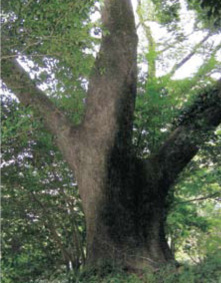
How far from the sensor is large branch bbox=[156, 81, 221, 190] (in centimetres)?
766

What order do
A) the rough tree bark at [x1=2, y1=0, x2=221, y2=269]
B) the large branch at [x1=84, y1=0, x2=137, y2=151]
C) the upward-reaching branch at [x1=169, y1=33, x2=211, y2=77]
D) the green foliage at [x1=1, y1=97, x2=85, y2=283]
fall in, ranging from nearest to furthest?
1. the rough tree bark at [x1=2, y1=0, x2=221, y2=269]
2. the large branch at [x1=84, y1=0, x2=137, y2=151]
3. the green foliage at [x1=1, y1=97, x2=85, y2=283]
4. the upward-reaching branch at [x1=169, y1=33, x2=211, y2=77]

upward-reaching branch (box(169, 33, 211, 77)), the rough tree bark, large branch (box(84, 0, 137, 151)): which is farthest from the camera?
upward-reaching branch (box(169, 33, 211, 77))

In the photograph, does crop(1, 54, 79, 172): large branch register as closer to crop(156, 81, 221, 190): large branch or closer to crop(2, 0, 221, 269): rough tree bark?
crop(2, 0, 221, 269): rough tree bark

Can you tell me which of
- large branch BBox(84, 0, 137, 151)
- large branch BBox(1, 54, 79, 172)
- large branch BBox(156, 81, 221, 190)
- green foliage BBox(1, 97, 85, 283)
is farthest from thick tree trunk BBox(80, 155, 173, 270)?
green foliage BBox(1, 97, 85, 283)

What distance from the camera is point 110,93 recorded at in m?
7.76

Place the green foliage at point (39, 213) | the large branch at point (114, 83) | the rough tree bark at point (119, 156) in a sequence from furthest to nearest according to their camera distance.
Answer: the green foliage at point (39, 213) < the large branch at point (114, 83) < the rough tree bark at point (119, 156)

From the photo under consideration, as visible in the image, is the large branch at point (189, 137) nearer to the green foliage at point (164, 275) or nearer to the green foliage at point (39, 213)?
the green foliage at point (164, 275)

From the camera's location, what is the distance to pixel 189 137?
764 centimetres

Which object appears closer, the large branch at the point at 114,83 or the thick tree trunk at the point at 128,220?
the thick tree trunk at the point at 128,220

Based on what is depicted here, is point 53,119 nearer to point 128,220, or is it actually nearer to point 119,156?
point 119,156

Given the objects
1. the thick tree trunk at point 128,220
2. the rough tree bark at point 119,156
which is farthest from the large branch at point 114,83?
the thick tree trunk at point 128,220

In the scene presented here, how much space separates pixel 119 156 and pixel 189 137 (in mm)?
1287

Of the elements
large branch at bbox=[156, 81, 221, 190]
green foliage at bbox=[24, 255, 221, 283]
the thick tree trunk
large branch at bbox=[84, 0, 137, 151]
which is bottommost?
green foliage at bbox=[24, 255, 221, 283]

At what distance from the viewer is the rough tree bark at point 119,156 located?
23.9 ft
